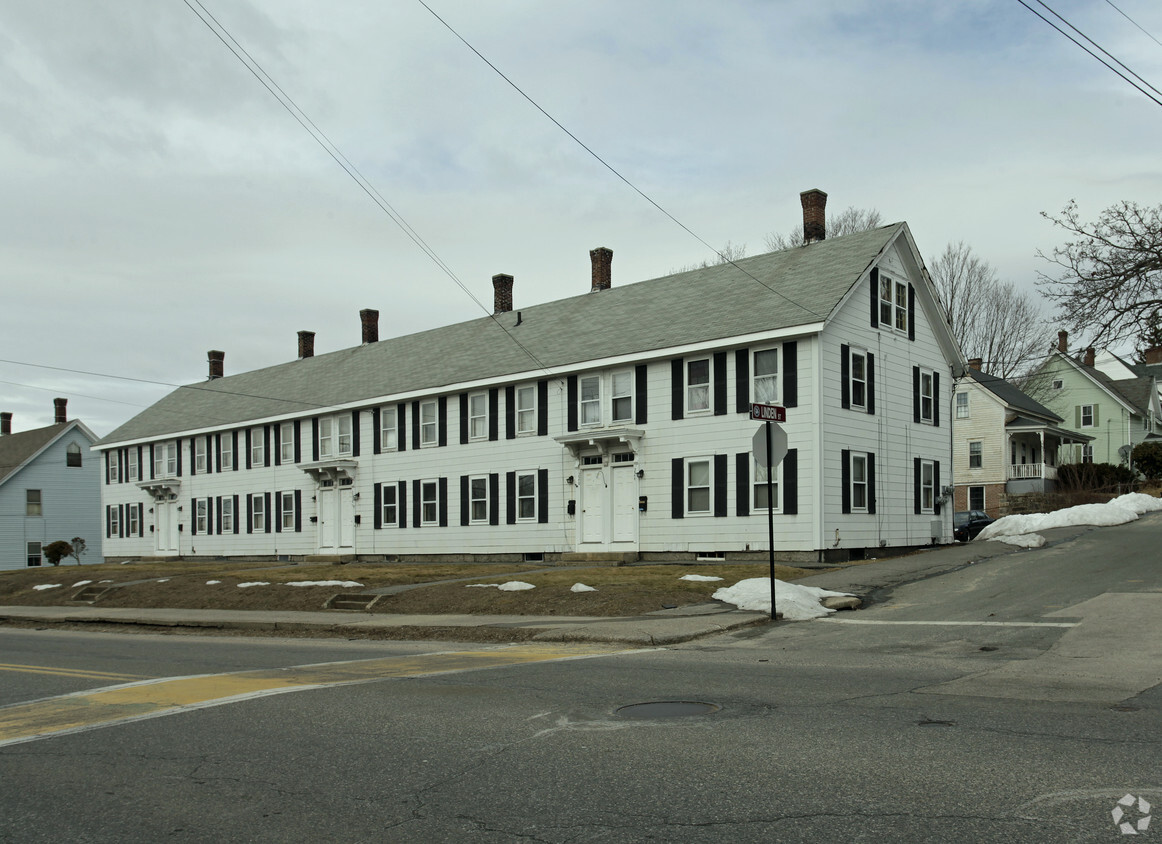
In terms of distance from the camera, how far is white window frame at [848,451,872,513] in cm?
2633

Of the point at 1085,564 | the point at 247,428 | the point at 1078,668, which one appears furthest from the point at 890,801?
the point at 247,428

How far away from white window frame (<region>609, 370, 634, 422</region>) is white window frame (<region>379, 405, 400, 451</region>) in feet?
33.8

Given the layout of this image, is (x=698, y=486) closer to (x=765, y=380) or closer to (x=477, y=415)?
(x=765, y=380)

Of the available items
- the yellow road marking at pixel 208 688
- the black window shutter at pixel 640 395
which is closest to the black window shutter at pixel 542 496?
the black window shutter at pixel 640 395

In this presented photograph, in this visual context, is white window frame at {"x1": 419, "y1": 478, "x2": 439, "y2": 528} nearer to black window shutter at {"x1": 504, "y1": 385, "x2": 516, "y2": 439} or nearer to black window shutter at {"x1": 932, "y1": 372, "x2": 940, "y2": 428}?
black window shutter at {"x1": 504, "y1": 385, "x2": 516, "y2": 439}

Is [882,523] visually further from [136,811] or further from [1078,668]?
[136,811]

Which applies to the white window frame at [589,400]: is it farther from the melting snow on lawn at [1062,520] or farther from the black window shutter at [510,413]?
the melting snow on lawn at [1062,520]

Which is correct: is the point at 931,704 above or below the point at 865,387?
below

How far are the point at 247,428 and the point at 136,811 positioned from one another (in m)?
39.4

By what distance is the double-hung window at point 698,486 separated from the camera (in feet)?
88.4

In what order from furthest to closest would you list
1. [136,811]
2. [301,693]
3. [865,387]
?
[865,387] → [301,693] → [136,811]

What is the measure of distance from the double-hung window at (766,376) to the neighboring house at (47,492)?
5271cm

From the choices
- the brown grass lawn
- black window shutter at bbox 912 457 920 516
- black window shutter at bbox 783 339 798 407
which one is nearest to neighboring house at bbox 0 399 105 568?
the brown grass lawn

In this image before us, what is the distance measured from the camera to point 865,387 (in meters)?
27.3
